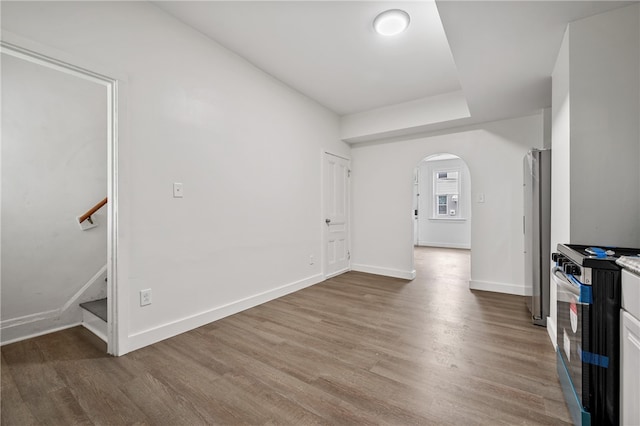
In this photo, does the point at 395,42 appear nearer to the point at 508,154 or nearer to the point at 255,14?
the point at 255,14

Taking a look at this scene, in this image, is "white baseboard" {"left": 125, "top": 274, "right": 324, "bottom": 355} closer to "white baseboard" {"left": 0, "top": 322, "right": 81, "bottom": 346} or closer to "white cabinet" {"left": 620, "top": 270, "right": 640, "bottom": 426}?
"white baseboard" {"left": 0, "top": 322, "right": 81, "bottom": 346}

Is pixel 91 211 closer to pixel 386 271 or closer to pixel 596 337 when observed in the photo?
pixel 596 337

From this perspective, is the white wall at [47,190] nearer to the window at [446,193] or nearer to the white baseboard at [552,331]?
the white baseboard at [552,331]

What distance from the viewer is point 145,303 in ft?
7.03

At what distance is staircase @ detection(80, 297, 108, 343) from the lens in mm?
2334

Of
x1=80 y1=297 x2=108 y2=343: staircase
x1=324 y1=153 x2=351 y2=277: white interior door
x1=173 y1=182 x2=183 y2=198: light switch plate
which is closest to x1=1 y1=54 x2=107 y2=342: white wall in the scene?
x1=80 y1=297 x2=108 y2=343: staircase

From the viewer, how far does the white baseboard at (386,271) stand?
4.35 metres

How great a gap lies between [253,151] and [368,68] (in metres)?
1.65

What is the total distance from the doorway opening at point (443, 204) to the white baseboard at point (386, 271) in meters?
3.49

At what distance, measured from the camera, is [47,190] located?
8.54 ft

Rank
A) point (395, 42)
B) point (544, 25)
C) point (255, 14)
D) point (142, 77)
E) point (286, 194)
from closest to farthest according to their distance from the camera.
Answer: point (544, 25) < point (142, 77) < point (255, 14) < point (395, 42) < point (286, 194)

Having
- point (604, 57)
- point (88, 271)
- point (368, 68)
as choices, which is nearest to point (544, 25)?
point (604, 57)

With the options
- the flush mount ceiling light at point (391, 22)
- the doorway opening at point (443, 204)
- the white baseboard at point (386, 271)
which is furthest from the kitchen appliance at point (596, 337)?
the doorway opening at point (443, 204)

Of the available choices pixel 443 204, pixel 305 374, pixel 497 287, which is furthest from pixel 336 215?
pixel 443 204
